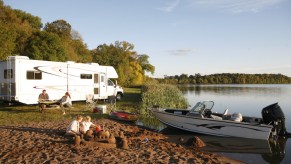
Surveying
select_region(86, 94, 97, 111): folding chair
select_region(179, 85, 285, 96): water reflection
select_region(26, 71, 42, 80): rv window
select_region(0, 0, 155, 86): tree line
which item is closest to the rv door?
select_region(86, 94, 97, 111): folding chair

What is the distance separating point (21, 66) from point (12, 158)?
10724mm

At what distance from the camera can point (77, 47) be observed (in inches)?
2224

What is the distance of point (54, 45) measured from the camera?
1492 inches

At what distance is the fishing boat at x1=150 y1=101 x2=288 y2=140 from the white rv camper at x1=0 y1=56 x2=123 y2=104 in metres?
8.09

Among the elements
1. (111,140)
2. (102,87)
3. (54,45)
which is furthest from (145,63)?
(111,140)

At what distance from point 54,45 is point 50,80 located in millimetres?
19887

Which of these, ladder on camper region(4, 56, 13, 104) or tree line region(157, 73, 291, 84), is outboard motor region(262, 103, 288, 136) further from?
tree line region(157, 73, 291, 84)

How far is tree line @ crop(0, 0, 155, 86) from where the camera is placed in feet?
119

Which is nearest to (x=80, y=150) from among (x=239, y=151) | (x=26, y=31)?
(x=239, y=151)

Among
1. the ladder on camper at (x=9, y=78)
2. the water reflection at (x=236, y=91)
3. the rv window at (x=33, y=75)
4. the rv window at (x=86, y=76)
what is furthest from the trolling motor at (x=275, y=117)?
the water reflection at (x=236, y=91)

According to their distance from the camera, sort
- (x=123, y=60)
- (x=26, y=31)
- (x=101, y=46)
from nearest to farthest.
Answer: (x=26, y=31) < (x=123, y=60) < (x=101, y=46)

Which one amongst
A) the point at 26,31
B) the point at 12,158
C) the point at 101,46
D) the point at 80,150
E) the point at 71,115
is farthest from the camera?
the point at 101,46

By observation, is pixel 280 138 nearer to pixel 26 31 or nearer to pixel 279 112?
pixel 279 112

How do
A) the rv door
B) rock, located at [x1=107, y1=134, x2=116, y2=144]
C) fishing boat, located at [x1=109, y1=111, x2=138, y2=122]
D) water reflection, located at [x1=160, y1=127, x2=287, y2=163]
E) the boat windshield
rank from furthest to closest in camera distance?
the rv door → fishing boat, located at [x1=109, y1=111, x2=138, y2=122] → the boat windshield → water reflection, located at [x1=160, y1=127, x2=287, y2=163] → rock, located at [x1=107, y1=134, x2=116, y2=144]
